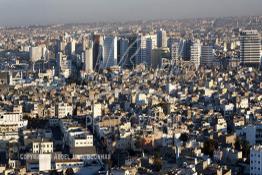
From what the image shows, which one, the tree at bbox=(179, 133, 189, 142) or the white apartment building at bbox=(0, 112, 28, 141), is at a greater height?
the tree at bbox=(179, 133, 189, 142)

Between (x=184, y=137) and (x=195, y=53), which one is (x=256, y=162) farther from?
(x=195, y=53)

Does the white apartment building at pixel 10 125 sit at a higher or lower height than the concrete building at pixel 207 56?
lower

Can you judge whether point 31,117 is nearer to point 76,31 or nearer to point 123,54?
point 123,54

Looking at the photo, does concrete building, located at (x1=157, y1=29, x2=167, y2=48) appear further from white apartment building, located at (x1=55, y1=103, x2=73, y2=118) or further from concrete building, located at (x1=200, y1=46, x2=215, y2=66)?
white apartment building, located at (x1=55, y1=103, x2=73, y2=118)

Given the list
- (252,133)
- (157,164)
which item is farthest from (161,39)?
(157,164)

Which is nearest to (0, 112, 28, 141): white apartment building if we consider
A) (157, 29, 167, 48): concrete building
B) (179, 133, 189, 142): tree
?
(179, 133, 189, 142): tree

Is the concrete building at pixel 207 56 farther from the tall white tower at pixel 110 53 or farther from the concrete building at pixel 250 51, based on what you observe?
the tall white tower at pixel 110 53

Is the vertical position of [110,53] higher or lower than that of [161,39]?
lower

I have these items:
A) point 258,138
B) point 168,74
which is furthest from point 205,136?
point 168,74

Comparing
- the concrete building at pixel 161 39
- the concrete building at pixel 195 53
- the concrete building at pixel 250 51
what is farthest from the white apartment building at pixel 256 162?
the concrete building at pixel 161 39

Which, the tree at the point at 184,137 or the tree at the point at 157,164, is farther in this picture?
the tree at the point at 184,137
